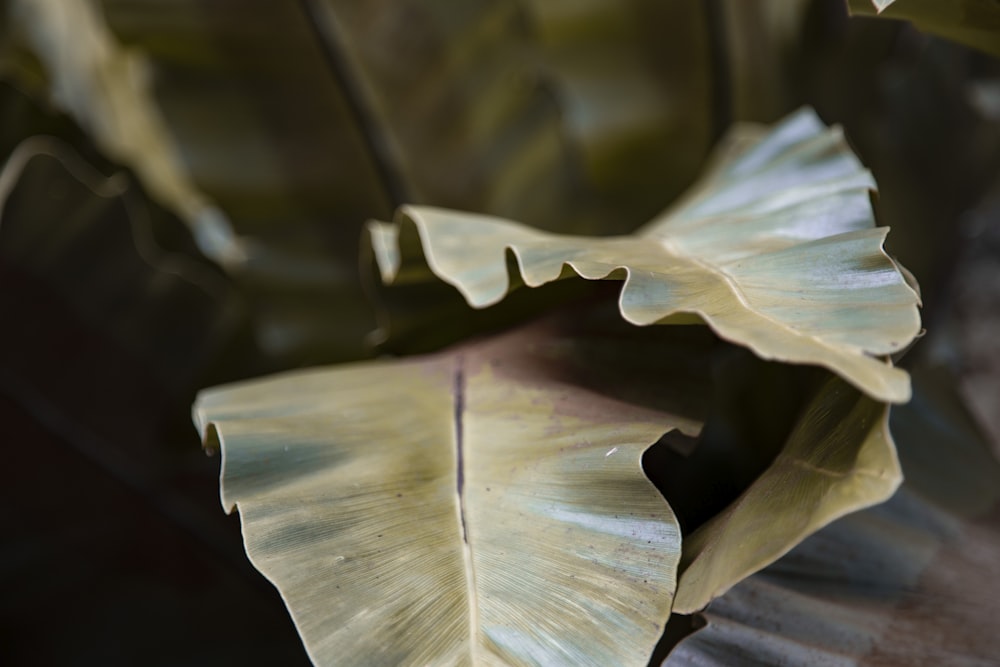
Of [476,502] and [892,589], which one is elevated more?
[476,502]

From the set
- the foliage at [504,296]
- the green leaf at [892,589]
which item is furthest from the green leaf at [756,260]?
the green leaf at [892,589]

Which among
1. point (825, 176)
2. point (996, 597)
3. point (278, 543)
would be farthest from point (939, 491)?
point (278, 543)

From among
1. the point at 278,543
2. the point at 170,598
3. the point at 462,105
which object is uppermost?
the point at 278,543

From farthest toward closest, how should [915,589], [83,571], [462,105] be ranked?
[462,105], [83,571], [915,589]

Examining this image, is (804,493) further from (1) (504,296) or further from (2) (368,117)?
(2) (368,117)

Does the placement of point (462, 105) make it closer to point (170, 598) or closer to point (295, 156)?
point (295, 156)

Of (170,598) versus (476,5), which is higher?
(476,5)

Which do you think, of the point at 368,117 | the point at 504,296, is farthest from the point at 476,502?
the point at 368,117
